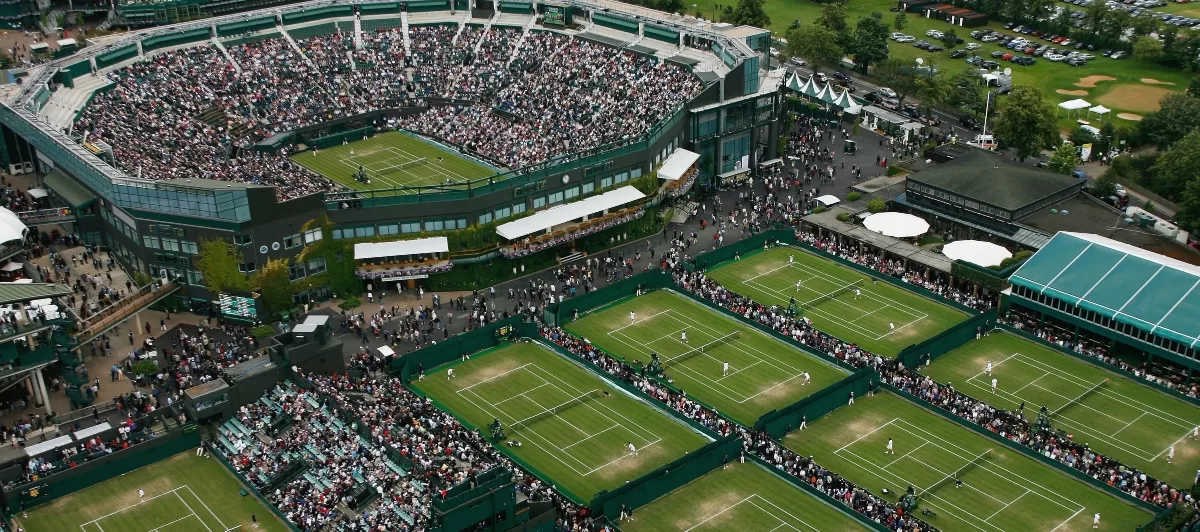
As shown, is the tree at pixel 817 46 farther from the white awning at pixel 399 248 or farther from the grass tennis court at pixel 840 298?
the white awning at pixel 399 248

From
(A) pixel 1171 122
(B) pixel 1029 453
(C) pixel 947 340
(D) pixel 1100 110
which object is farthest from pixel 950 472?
(D) pixel 1100 110

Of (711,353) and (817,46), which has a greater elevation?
(817,46)

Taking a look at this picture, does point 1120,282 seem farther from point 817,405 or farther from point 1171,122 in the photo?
point 1171,122

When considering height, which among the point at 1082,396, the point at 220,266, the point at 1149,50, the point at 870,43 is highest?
the point at 870,43

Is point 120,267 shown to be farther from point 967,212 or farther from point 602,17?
point 967,212

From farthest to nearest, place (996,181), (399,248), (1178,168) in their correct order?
(1178,168)
(996,181)
(399,248)

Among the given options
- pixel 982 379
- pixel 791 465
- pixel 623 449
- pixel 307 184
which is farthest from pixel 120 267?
pixel 982 379
